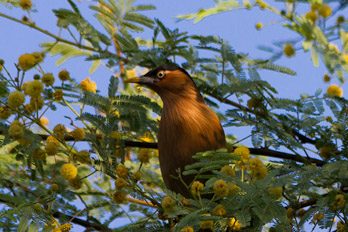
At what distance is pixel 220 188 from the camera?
2250 millimetres

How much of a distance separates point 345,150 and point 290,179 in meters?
0.90

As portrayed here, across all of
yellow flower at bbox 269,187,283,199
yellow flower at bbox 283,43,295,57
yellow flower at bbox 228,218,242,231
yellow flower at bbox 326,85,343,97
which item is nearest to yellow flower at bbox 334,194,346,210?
yellow flower at bbox 269,187,283,199

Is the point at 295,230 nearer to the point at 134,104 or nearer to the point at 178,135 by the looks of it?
the point at 178,135

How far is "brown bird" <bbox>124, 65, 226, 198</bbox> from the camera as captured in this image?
12.1 ft

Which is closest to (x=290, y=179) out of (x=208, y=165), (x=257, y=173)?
(x=257, y=173)

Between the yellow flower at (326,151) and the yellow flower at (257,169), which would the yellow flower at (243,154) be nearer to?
the yellow flower at (257,169)

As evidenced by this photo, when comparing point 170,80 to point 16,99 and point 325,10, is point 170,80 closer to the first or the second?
point 325,10

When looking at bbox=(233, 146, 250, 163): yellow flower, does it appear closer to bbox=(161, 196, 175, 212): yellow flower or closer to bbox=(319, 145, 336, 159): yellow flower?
bbox=(161, 196, 175, 212): yellow flower

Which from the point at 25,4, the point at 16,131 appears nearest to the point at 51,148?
the point at 16,131

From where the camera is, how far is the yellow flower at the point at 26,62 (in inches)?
120

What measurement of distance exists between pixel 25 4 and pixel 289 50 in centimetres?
187

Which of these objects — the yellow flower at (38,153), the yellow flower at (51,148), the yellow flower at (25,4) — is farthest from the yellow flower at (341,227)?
the yellow flower at (25,4)

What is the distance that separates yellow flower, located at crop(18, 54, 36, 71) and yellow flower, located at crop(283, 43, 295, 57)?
1471 mm

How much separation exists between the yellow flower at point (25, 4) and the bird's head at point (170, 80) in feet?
2.99
